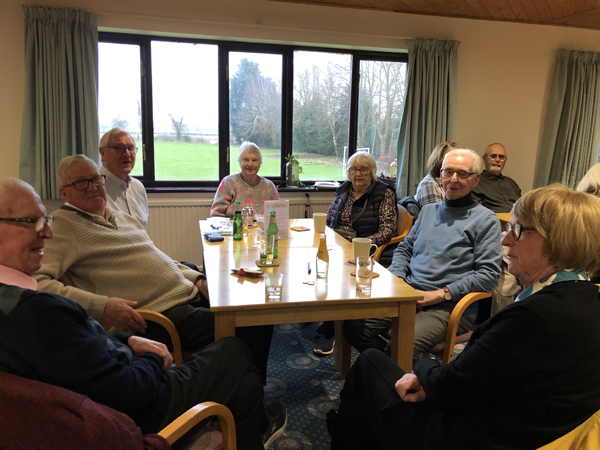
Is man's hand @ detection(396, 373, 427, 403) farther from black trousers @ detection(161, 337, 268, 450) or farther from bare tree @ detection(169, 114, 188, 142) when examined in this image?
bare tree @ detection(169, 114, 188, 142)

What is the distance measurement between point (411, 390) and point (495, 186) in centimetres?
361

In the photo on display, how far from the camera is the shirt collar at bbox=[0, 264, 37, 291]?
3.25 ft

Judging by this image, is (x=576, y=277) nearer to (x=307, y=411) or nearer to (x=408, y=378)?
(x=408, y=378)

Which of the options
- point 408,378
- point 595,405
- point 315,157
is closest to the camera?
point 595,405

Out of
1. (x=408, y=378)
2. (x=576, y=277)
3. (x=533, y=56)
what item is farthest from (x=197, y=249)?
(x=533, y=56)

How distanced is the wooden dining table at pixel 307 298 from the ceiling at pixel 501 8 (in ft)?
9.97

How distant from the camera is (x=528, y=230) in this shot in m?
1.17

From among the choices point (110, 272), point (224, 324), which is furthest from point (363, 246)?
point (110, 272)

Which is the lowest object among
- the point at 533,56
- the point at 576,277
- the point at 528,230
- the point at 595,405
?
the point at 595,405

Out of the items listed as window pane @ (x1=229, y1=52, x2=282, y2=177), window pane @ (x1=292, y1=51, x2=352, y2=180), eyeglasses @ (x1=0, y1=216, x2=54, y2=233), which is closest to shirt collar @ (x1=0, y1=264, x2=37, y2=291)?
eyeglasses @ (x1=0, y1=216, x2=54, y2=233)

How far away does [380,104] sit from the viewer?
14.9 feet

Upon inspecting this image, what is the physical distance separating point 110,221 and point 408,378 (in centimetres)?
147

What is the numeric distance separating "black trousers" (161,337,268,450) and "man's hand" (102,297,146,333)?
0.40 metres

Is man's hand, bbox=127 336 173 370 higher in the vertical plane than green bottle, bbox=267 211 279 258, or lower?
lower
